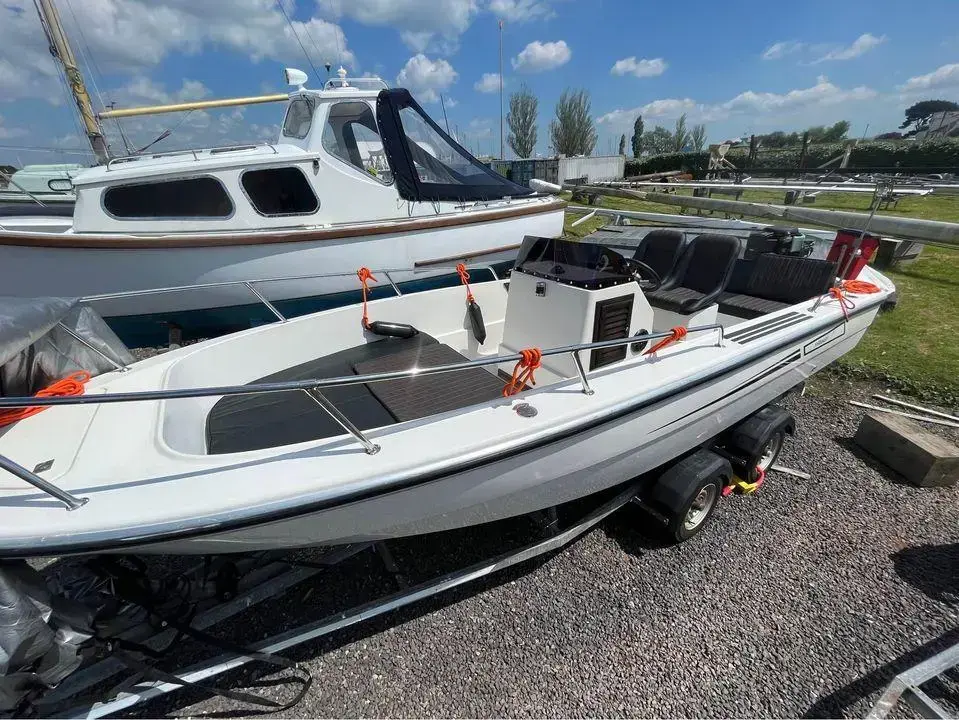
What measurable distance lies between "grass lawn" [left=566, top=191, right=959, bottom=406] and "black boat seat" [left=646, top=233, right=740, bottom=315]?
1963 mm

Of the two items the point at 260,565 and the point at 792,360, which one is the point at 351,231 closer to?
the point at 260,565

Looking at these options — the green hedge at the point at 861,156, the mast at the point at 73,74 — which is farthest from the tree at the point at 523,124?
the mast at the point at 73,74

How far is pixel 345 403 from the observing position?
103 inches

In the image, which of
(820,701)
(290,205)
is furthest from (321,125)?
(820,701)

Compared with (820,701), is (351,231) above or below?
above

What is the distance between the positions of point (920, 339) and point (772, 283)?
234cm

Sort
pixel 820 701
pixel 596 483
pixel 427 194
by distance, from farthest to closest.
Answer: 1. pixel 427 194
2. pixel 596 483
3. pixel 820 701

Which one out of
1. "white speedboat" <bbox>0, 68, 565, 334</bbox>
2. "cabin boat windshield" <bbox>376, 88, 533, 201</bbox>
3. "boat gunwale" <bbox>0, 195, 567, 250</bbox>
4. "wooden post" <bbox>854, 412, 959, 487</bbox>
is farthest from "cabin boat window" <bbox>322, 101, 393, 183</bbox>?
"wooden post" <bbox>854, 412, 959, 487</bbox>

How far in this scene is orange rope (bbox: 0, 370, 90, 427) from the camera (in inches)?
73.5

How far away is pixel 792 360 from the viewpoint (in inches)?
118

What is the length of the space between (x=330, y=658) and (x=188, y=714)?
22.2 inches

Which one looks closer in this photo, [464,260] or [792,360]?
[792,360]

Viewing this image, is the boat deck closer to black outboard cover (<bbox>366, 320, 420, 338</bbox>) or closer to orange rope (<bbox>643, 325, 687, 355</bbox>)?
black outboard cover (<bbox>366, 320, 420, 338</bbox>)

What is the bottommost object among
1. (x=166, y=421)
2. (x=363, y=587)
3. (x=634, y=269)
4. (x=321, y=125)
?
(x=363, y=587)
